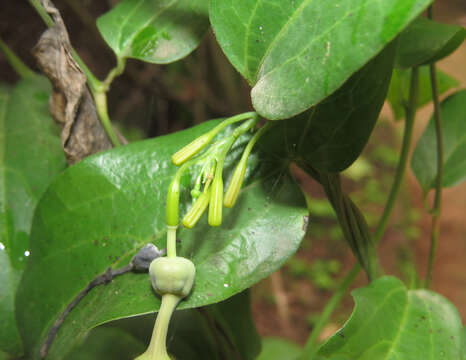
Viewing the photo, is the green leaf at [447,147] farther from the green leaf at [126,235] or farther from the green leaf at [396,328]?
the green leaf at [126,235]

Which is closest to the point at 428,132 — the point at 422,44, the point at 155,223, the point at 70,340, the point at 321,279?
the point at 422,44

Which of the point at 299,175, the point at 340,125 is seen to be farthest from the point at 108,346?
the point at 299,175

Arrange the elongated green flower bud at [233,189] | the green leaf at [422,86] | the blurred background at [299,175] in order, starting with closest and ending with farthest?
the elongated green flower bud at [233,189] → the green leaf at [422,86] → the blurred background at [299,175]

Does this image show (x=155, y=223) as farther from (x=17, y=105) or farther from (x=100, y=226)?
(x=17, y=105)

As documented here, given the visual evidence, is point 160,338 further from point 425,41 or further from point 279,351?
point 279,351

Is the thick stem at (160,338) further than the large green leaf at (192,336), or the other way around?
the large green leaf at (192,336)

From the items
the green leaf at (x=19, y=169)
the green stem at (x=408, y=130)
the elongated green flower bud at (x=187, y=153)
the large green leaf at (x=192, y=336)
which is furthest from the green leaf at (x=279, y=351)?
the elongated green flower bud at (x=187, y=153)
